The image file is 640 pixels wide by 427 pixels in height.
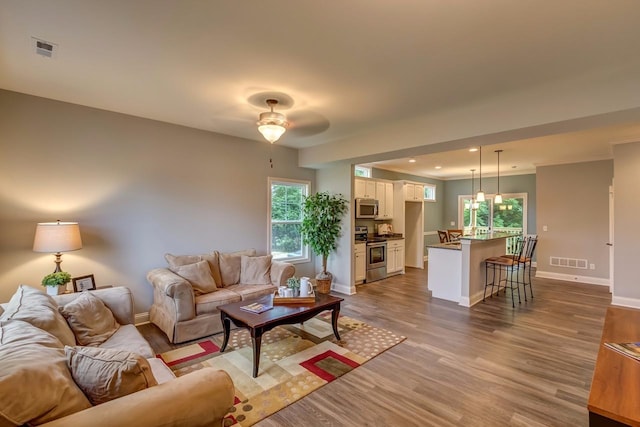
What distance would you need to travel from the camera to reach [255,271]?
4.36 metres

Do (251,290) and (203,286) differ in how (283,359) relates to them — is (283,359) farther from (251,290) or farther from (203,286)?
(203,286)

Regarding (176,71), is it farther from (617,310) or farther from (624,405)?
(617,310)

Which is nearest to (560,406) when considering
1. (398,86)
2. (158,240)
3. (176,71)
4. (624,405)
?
(624,405)

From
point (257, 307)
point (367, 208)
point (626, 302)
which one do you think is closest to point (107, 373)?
point (257, 307)

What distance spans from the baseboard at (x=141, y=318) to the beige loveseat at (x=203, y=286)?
0.07 metres

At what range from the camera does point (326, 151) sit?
5.22 metres

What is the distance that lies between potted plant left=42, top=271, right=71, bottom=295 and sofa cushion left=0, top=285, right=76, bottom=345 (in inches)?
30.6

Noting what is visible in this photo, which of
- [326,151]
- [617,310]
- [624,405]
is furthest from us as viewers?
[326,151]

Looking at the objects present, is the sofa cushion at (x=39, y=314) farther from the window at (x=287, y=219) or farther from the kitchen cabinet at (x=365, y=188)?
the kitchen cabinet at (x=365, y=188)

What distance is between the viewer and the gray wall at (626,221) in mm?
4695

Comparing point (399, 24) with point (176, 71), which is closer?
point (399, 24)

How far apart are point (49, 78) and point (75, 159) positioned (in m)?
0.97

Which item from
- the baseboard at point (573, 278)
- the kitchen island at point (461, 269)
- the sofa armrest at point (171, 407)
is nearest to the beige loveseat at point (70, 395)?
the sofa armrest at point (171, 407)

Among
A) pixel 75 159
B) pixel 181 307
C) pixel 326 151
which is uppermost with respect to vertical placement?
pixel 326 151
